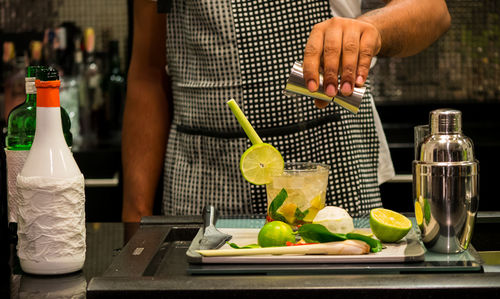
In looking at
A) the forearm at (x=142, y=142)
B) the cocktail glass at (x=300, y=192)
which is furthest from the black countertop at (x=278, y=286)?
the forearm at (x=142, y=142)

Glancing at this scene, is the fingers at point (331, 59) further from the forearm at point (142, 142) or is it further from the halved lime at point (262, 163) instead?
the forearm at point (142, 142)

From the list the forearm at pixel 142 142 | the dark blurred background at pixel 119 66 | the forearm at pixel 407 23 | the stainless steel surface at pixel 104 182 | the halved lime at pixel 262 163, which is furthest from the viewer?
the dark blurred background at pixel 119 66

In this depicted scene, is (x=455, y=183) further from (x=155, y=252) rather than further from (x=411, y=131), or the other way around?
(x=411, y=131)

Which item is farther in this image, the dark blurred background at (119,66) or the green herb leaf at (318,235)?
the dark blurred background at (119,66)

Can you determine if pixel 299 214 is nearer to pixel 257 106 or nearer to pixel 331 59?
pixel 331 59

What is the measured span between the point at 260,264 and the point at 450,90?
2.16 meters

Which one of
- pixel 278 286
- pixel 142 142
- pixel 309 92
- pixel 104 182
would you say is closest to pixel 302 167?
pixel 309 92

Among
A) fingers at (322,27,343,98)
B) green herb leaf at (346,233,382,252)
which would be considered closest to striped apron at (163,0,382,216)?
fingers at (322,27,343,98)

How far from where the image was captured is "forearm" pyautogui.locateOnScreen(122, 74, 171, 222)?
166 cm

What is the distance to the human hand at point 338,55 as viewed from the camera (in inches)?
38.6

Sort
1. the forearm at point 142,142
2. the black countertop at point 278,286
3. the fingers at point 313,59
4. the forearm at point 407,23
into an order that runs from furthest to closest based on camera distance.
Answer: the forearm at point 142,142 → the forearm at point 407,23 → the fingers at point 313,59 → the black countertop at point 278,286

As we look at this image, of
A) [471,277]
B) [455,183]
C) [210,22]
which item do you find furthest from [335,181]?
[471,277]

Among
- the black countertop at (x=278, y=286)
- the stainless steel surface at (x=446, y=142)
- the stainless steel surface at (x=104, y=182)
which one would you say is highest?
the stainless steel surface at (x=446, y=142)

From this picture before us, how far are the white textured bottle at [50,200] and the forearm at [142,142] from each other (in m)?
0.75
